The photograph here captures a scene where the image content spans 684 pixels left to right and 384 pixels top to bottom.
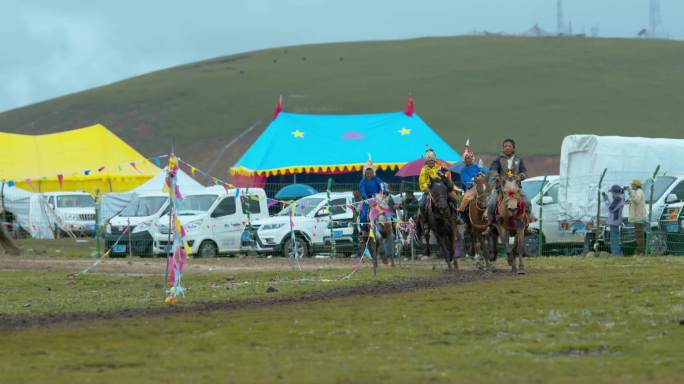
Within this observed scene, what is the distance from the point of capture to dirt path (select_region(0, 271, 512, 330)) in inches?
585

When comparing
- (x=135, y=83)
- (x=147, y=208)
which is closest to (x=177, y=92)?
(x=135, y=83)

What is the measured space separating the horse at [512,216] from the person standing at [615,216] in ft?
23.6

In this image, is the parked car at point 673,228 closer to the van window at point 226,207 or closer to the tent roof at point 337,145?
the van window at point 226,207

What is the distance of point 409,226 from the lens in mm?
24781

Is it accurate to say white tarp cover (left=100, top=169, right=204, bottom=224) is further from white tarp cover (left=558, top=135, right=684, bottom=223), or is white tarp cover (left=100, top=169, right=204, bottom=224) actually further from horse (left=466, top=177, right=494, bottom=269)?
horse (left=466, top=177, right=494, bottom=269)

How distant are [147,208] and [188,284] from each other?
1458 centimetres

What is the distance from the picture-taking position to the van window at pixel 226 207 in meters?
32.7

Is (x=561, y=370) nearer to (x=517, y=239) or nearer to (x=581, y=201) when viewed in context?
(x=517, y=239)

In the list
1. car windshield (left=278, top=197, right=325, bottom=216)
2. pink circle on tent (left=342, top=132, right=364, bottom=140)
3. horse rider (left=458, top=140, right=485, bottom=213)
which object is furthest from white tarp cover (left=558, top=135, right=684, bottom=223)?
pink circle on tent (left=342, top=132, right=364, bottom=140)

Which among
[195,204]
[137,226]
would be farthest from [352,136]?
[137,226]

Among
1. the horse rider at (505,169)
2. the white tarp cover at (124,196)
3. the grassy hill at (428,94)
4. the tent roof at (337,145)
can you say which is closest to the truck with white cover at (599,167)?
the horse rider at (505,169)

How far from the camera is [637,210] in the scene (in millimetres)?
27641

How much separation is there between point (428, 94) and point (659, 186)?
257 feet

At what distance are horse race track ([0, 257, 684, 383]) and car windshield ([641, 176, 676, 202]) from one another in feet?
30.0
